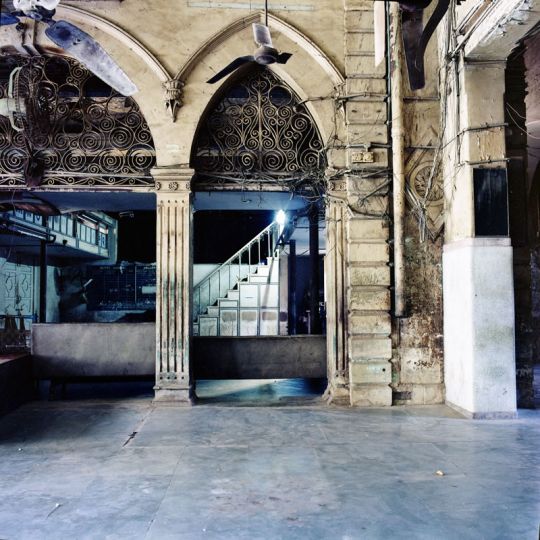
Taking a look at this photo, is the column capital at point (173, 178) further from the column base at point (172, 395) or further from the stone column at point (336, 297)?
the column base at point (172, 395)

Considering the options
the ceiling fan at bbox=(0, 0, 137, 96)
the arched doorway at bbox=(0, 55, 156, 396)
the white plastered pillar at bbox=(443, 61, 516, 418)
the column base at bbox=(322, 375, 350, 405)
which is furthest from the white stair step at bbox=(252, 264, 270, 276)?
the ceiling fan at bbox=(0, 0, 137, 96)

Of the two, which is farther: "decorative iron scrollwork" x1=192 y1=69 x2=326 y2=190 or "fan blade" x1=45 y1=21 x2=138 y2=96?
"decorative iron scrollwork" x1=192 y1=69 x2=326 y2=190

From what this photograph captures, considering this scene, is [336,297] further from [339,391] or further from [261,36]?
[261,36]

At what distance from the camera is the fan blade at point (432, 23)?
4117mm

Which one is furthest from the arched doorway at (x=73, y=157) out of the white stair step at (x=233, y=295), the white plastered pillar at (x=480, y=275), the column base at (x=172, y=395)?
the white plastered pillar at (x=480, y=275)

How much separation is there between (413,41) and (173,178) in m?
4.26

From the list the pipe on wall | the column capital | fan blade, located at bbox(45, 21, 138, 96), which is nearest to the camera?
fan blade, located at bbox(45, 21, 138, 96)

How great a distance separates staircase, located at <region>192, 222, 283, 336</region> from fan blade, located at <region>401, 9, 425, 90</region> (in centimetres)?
803

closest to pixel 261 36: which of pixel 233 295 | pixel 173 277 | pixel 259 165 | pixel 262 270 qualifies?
pixel 259 165

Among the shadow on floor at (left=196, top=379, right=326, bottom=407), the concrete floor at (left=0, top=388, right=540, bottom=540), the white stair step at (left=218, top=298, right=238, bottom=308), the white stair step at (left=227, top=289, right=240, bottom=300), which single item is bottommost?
the shadow on floor at (left=196, top=379, right=326, bottom=407)

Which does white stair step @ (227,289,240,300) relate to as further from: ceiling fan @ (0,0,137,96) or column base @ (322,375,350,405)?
ceiling fan @ (0,0,137,96)

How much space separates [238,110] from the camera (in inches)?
313

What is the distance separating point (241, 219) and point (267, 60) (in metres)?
13.3

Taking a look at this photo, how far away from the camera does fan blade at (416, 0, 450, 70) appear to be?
4117 millimetres
